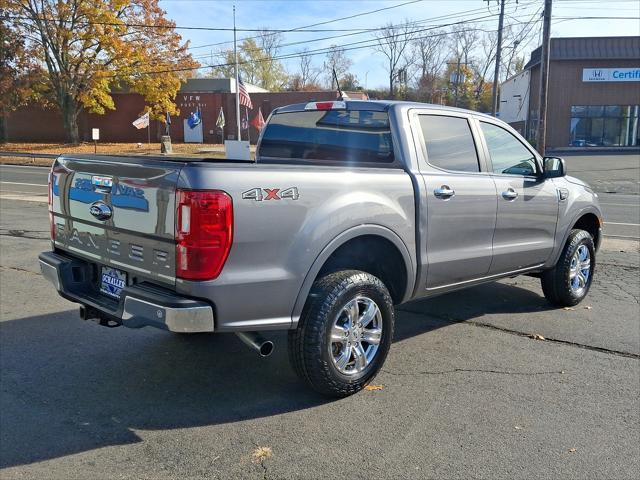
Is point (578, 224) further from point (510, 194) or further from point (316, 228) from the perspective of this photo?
point (316, 228)

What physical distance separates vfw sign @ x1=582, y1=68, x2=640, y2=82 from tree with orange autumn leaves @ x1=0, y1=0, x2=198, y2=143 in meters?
27.9

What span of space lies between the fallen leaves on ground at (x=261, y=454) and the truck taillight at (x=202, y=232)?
3.25 feet

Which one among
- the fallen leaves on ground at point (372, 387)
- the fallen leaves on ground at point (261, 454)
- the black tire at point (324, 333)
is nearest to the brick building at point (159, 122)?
the fallen leaves on ground at point (372, 387)

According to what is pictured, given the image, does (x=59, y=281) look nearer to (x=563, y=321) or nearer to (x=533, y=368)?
(x=533, y=368)

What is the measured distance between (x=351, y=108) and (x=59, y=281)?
2.56 m

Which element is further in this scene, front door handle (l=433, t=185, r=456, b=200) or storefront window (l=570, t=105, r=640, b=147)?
storefront window (l=570, t=105, r=640, b=147)

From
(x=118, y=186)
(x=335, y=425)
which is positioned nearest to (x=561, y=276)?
(x=335, y=425)

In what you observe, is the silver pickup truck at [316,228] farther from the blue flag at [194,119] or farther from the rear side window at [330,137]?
the blue flag at [194,119]

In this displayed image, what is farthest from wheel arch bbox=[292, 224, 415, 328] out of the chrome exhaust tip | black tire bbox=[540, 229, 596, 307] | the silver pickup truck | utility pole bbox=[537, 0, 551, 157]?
utility pole bbox=[537, 0, 551, 157]

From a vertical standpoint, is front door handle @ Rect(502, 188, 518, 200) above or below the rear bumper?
above

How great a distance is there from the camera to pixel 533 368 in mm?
4371

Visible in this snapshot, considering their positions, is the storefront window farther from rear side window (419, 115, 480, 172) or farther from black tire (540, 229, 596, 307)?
rear side window (419, 115, 480, 172)

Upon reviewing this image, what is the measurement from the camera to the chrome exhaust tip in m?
3.44

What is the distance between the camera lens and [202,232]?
10.2 ft
